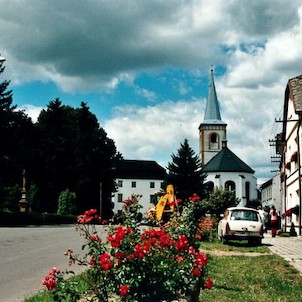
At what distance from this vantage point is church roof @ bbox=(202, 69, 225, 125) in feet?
438

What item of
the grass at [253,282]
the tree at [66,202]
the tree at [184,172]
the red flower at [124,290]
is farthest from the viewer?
the tree at [184,172]

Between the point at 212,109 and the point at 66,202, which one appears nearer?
the point at 66,202

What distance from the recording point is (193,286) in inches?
242

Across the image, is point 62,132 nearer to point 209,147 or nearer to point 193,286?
point 193,286

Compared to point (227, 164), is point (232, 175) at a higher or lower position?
lower

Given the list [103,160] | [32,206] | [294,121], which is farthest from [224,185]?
[294,121]

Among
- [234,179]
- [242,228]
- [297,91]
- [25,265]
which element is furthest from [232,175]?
[25,265]

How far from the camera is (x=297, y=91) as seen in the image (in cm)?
3431

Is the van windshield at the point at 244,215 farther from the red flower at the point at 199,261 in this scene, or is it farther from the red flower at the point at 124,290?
the red flower at the point at 124,290

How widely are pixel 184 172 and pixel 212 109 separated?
255 feet

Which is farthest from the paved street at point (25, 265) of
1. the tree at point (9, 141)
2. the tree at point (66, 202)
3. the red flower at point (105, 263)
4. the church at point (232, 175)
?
the church at point (232, 175)

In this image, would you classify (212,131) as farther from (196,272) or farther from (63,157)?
(196,272)

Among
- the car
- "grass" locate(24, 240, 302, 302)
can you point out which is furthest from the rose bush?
the car

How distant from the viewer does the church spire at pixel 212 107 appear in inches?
5266
